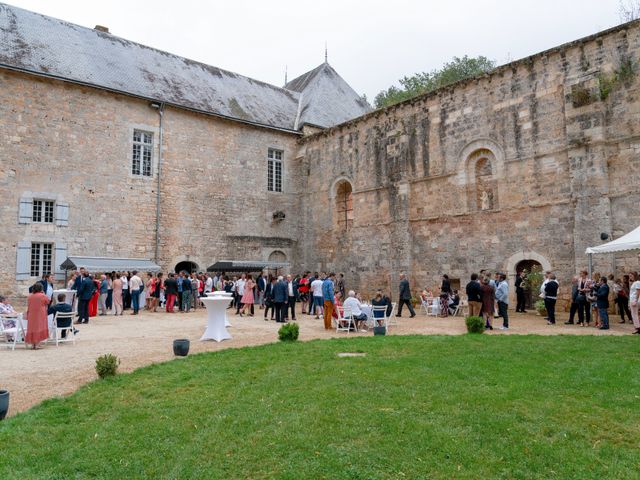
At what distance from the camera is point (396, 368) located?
6.09 meters

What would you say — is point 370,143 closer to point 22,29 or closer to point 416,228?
point 416,228

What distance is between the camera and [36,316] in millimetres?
8172

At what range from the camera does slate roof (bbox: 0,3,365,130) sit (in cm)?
1606

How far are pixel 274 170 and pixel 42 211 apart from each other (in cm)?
935

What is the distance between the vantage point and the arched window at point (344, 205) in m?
19.6

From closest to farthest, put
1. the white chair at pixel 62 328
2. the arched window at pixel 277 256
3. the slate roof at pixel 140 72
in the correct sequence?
the white chair at pixel 62 328
the slate roof at pixel 140 72
the arched window at pixel 277 256

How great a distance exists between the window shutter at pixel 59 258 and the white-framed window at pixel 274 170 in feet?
28.1

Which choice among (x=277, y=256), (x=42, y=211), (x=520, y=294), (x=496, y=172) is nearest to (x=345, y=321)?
(x=520, y=294)

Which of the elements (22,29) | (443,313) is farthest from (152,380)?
(22,29)

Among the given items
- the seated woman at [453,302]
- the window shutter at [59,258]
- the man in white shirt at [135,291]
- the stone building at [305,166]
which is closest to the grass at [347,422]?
the seated woman at [453,302]

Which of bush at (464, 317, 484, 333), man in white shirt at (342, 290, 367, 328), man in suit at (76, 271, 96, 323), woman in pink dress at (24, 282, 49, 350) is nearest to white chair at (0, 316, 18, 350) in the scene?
woman in pink dress at (24, 282, 49, 350)

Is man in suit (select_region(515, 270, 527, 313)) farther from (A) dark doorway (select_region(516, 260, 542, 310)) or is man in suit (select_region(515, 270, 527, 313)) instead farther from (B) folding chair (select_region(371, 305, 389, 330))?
(B) folding chair (select_region(371, 305, 389, 330))

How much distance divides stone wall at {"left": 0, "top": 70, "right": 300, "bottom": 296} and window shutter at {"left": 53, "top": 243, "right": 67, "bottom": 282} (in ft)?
0.33

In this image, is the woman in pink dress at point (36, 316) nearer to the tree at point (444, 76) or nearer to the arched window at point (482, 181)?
the arched window at point (482, 181)
